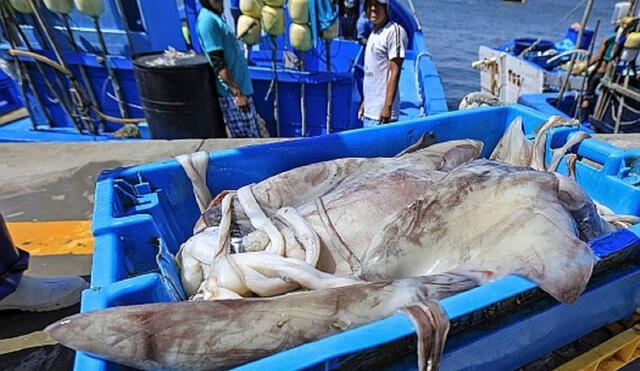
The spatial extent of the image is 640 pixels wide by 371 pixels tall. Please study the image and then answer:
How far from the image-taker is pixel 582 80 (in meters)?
7.43

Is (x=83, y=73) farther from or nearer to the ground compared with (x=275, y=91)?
farther from the ground

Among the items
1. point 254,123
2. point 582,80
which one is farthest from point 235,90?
point 582,80

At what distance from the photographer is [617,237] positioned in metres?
1.38

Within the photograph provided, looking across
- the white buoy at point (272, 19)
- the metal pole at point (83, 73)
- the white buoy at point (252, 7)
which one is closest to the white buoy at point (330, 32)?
the white buoy at point (272, 19)

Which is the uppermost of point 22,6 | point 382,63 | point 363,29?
point 22,6

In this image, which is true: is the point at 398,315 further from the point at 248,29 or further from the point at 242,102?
the point at 248,29

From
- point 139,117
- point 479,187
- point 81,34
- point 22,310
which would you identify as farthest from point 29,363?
Result: point 81,34

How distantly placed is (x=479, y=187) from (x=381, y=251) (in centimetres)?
47

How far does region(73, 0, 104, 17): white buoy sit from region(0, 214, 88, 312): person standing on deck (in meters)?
3.64

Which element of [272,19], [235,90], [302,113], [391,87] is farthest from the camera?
[302,113]

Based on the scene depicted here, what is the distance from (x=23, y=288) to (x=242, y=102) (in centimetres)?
289

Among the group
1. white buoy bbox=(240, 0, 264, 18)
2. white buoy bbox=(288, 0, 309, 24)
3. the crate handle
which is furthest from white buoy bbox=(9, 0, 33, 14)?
the crate handle

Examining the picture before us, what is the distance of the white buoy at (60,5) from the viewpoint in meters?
4.72

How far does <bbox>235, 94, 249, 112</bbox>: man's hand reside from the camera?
4.47m
